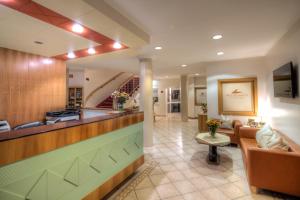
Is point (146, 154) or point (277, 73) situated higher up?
point (277, 73)

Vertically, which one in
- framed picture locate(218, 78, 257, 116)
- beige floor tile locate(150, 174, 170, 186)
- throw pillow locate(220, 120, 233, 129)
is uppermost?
framed picture locate(218, 78, 257, 116)

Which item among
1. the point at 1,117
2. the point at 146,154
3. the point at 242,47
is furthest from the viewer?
the point at 146,154

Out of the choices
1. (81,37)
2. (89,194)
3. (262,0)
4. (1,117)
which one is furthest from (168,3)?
(1,117)

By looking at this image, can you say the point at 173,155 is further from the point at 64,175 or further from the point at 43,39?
the point at 43,39

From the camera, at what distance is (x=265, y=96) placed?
5.03 m

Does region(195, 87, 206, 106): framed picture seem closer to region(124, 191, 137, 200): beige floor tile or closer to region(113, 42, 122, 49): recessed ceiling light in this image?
region(113, 42, 122, 49): recessed ceiling light

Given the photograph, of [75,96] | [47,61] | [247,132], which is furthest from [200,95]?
[47,61]

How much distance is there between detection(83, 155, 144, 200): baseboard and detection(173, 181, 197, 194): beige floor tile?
2.78ft

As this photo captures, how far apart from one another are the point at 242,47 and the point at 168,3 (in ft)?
9.55

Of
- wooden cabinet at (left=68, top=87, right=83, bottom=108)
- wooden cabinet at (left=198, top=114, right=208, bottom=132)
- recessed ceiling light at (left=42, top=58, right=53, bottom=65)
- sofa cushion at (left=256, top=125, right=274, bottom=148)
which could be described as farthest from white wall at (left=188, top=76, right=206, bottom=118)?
recessed ceiling light at (left=42, top=58, right=53, bottom=65)

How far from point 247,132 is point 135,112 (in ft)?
10.2

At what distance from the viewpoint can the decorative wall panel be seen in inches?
56.2

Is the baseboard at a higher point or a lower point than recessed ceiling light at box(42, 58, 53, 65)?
lower

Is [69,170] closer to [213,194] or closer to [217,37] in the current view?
[213,194]
